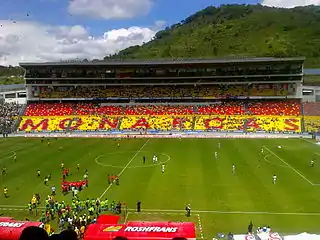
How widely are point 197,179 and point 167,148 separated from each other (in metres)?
18.0

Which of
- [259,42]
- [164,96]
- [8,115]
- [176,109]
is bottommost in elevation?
[8,115]

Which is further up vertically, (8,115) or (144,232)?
(144,232)

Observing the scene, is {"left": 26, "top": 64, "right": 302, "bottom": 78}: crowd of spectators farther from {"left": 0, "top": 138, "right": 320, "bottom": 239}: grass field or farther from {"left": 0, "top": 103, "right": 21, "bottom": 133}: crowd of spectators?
{"left": 0, "top": 138, "right": 320, "bottom": 239}: grass field

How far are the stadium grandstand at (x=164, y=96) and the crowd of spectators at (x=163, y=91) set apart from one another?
7.8 inches

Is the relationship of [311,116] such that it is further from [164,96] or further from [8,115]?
[8,115]

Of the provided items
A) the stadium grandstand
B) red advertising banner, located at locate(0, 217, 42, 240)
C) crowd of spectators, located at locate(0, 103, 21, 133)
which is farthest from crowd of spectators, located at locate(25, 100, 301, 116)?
red advertising banner, located at locate(0, 217, 42, 240)

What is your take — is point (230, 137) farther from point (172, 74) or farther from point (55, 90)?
point (55, 90)

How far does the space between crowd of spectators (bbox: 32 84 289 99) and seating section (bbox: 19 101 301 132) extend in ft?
8.20

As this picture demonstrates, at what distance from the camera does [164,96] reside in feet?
267

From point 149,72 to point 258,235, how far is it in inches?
2570

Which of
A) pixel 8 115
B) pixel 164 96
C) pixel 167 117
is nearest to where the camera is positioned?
pixel 167 117

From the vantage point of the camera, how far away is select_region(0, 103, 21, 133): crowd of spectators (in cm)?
7156

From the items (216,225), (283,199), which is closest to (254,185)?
(283,199)

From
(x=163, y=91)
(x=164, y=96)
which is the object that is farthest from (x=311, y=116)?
(x=163, y=91)
